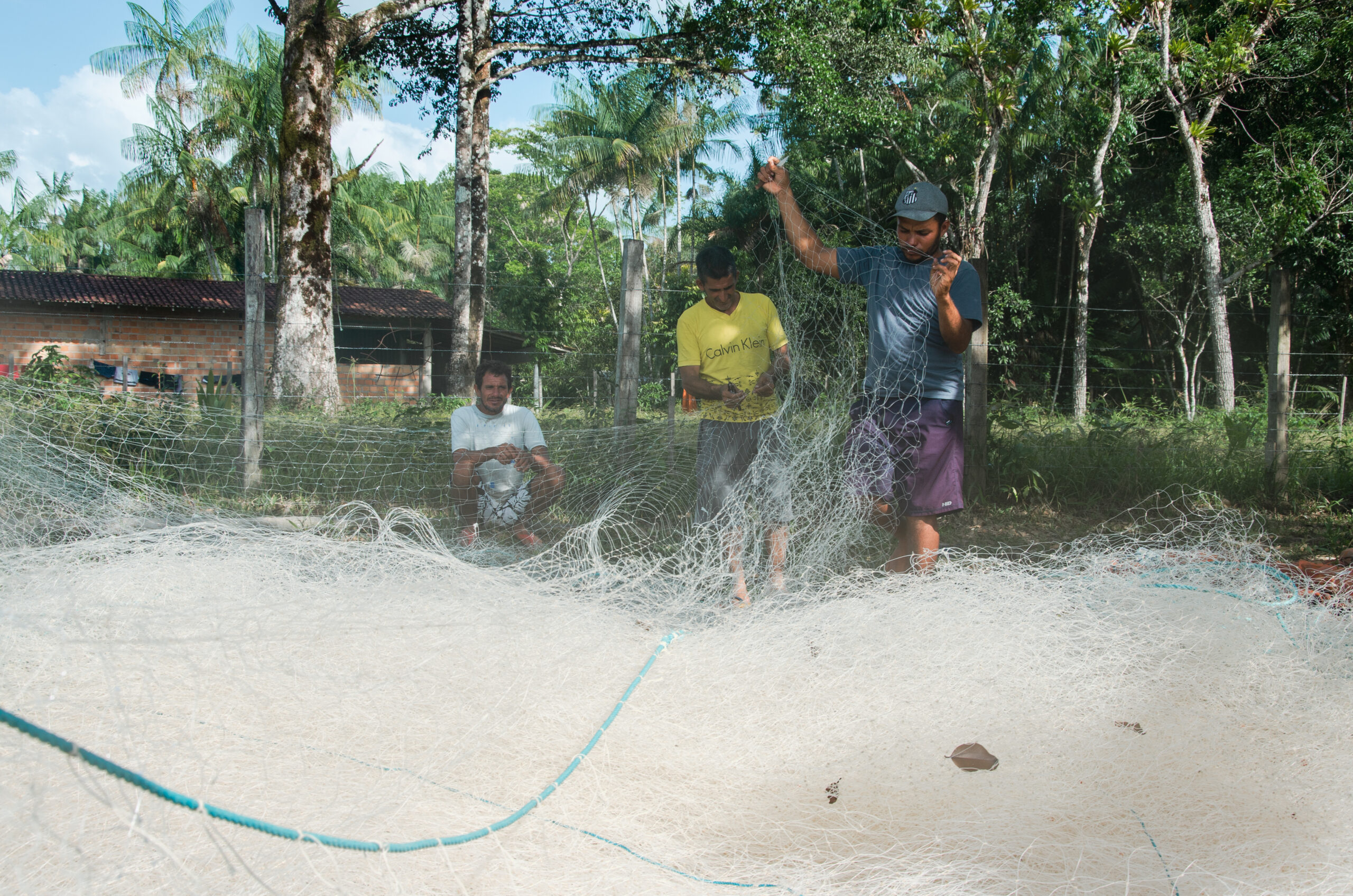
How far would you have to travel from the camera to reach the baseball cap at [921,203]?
3114 mm

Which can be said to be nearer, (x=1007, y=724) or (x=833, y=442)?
(x=1007, y=724)

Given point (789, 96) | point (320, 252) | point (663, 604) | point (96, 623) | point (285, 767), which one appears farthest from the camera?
point (789, 96)

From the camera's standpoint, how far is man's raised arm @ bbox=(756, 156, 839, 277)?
336cm

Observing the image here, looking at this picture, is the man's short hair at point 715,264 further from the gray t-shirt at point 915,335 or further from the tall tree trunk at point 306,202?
the tall tree trunk at point 306,202

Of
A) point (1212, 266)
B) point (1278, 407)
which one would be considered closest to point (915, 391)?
point (1278, 407)

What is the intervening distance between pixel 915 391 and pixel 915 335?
21 cm

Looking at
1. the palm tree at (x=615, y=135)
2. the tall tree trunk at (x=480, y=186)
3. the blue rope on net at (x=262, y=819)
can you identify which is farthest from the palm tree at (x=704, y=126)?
the blue rope on net at (x=262, y=819)

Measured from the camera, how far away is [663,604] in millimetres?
2881

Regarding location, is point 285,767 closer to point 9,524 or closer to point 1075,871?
point 1075,871

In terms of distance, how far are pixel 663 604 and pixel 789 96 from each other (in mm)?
12715

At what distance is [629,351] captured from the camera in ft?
15.9

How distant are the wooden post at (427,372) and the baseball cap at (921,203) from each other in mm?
3767

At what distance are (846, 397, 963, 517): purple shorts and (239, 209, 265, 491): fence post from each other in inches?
135

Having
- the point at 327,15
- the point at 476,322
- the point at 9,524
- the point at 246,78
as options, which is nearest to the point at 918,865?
the point at 9,524
